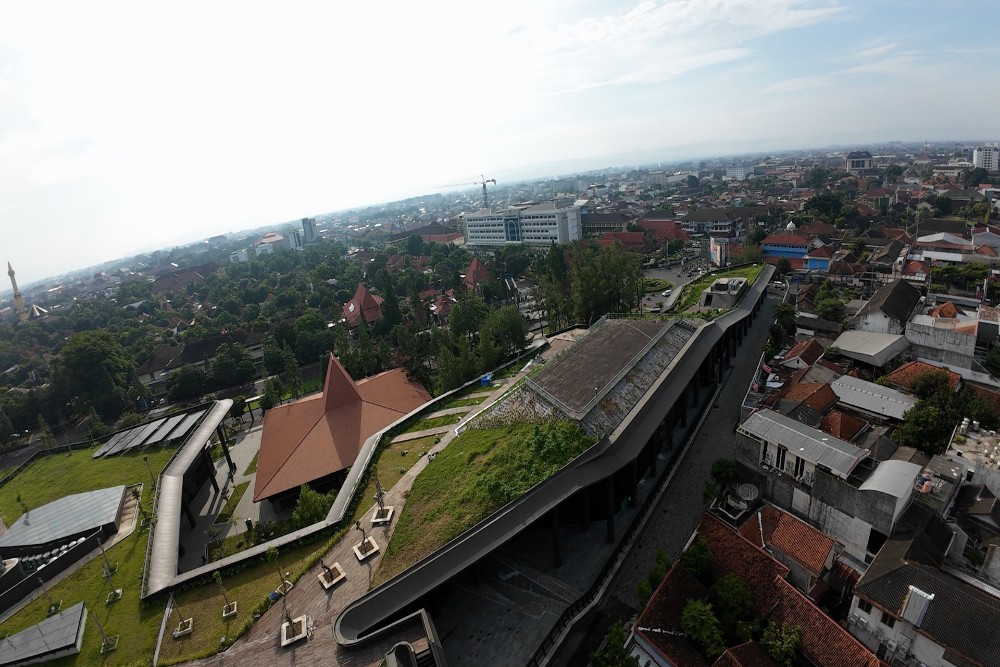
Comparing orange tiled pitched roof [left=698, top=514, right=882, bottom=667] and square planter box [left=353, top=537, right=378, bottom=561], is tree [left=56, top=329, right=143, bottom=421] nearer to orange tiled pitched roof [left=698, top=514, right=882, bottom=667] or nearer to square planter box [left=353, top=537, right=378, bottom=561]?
square planter box [left=353, top=537, right=378, bottom=561]

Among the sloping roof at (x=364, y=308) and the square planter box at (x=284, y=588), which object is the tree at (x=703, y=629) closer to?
the square planter box at (x=284, y=588)

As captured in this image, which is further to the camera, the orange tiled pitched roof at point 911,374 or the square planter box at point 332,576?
the orange tiled pitched roof at point 911,374

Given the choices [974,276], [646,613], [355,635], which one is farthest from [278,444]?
[974,276]

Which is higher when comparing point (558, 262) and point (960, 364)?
point (558, 262)

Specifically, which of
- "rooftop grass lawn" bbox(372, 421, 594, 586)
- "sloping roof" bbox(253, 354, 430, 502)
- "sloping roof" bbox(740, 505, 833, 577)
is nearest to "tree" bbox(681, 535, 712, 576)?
"sloping roof" bbox(740, 505, 833, 577)

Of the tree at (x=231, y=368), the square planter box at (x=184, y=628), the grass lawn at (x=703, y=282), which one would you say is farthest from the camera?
the tree at (x=231, y=368)

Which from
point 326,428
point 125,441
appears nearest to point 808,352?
point 326,428

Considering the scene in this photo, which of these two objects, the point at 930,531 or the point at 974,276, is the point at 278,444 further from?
the point at 974,276

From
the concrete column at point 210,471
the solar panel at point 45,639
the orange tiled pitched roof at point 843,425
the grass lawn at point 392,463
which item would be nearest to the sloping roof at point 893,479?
the orange tiled pitched roof at point 843,425
